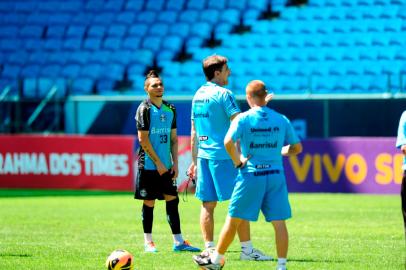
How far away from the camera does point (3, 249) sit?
12305 mm

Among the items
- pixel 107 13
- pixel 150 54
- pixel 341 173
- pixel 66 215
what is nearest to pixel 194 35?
pixel 150 54

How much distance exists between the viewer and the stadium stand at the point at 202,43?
26797mm

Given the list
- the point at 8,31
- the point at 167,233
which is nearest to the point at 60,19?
the point at 8,31

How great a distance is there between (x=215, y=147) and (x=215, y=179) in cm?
35

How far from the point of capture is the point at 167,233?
1447 centimetres

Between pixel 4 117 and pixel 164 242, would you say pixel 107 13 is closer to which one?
pixel 4 117

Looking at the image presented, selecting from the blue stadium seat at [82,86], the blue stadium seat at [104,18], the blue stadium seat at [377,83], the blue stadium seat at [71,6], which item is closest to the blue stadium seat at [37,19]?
the blue stadium seat at [71,6]

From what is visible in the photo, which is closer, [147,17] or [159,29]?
[159,29]

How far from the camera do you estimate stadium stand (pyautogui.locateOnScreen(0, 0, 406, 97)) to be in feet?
87.9

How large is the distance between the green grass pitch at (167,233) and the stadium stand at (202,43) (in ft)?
20.5

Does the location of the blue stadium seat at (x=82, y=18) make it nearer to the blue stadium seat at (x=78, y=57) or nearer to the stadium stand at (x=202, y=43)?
the stadium stand at (x=202, y=43)

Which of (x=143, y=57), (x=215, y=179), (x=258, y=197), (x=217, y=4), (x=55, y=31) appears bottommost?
(x=258, y=197)

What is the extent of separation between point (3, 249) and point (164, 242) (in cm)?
208

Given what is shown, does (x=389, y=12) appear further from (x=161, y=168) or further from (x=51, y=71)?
(x=161, y=168)
